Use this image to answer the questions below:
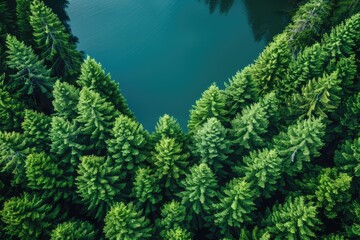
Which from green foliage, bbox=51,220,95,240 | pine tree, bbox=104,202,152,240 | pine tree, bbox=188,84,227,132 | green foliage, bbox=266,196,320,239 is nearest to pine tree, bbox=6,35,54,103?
green foliage, bbox=51,220,95,240

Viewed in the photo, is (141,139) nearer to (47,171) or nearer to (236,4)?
(47,171)

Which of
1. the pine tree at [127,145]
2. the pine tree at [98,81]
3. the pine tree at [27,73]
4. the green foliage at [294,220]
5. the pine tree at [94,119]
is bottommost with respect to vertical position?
the green foliage at [294,220]

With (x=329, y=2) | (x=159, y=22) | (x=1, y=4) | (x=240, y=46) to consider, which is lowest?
(x=329, y=2)

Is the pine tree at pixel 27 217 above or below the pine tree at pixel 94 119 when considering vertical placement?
below

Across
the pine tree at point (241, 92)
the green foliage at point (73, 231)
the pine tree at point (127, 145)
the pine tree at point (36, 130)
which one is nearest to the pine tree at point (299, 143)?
the pine tree at point (241, 92)

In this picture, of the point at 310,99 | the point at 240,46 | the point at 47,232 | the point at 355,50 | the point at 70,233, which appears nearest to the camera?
the point at 70,233

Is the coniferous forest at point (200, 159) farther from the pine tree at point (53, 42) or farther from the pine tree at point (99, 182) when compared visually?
the pine tree at point (53, 42)

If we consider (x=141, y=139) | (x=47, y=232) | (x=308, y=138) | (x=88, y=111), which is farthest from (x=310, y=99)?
(x=47, y=232)
